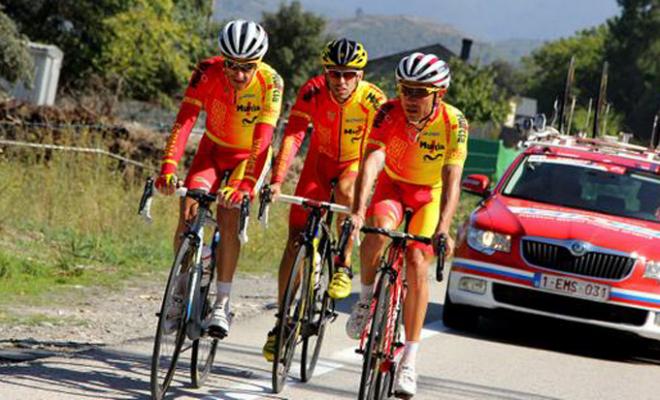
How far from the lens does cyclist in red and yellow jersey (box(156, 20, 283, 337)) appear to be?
9.52 m

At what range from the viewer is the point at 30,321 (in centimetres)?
1182

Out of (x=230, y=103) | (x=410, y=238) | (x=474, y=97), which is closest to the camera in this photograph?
(x=410, y=238)

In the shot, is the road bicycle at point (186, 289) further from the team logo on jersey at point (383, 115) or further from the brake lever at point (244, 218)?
the team logo on jersey at point (383, 115)

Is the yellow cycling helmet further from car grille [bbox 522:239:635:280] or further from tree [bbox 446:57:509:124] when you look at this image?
tree [bbox 446:57:509:124]

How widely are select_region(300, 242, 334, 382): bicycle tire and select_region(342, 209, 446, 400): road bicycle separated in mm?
961

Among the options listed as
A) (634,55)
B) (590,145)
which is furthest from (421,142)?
(634,55)

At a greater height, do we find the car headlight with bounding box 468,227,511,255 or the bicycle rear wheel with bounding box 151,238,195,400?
the car headlight with bounding box 468,227,511,255

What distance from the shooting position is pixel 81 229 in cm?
1830

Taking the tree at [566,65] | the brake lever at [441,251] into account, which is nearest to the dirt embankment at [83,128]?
the brake lever at [441,251]

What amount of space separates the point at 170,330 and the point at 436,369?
3.29 metres

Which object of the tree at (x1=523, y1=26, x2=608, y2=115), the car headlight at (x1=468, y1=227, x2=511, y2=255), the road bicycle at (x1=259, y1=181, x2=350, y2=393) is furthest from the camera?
the tree at (x1=523, y1=26, x2=608, y2=115)

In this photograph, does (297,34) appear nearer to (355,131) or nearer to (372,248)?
(355,131)

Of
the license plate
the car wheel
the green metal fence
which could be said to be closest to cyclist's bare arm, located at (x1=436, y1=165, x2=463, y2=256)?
the license plate

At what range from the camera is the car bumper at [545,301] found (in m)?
13.5
